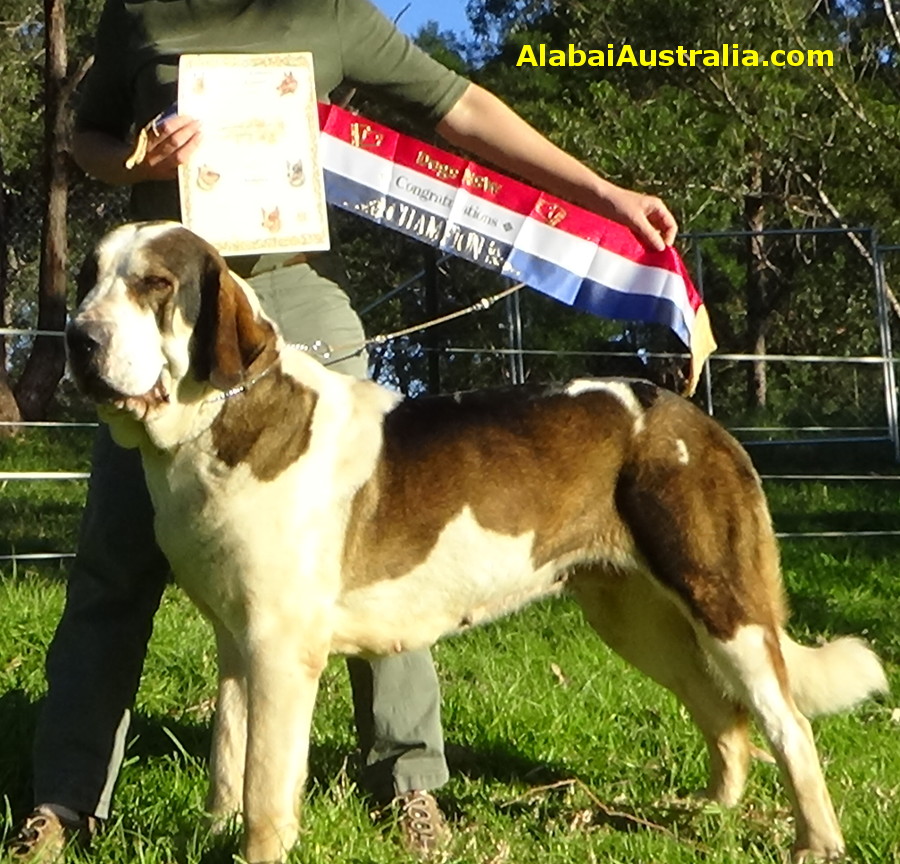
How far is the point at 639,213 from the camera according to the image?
416cm

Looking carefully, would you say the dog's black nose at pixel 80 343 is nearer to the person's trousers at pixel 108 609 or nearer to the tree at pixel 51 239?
the person's trousers at pixel 108 609

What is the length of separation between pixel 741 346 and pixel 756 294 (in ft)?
11.0

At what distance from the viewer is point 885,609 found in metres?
7.03

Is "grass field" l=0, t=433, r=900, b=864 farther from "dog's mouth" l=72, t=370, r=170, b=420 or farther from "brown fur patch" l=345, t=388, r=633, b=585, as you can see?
"dog's mouth" l=72, t=370, r=170, b=420

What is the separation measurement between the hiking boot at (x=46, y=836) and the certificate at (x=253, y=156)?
5.13ft

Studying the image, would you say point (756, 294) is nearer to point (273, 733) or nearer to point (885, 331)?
point (885, 331)

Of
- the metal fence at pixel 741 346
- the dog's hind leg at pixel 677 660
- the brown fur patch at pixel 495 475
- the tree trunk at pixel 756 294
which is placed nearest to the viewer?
the brown fur patch at pixel 495 475

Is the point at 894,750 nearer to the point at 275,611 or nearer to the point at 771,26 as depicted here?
the point at 275,611

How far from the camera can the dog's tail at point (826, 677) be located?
416 centimetres

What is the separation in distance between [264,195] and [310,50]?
0.43 m

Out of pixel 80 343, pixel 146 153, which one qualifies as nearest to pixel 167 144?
pixel 146 153

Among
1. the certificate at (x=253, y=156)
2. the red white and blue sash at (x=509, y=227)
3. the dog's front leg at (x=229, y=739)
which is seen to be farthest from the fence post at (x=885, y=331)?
the dog's front leg at (x=229, y=739)

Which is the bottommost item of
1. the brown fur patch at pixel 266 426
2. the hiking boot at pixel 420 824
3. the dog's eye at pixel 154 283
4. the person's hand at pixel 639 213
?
the hiking boot at pixel 420 824

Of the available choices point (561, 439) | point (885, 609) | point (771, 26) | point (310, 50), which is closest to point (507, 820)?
point (561, 439)
